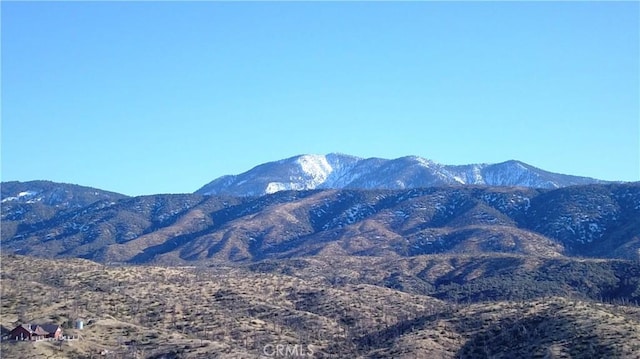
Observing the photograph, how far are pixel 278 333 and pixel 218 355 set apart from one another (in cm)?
2605

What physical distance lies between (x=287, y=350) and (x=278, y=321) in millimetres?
27410

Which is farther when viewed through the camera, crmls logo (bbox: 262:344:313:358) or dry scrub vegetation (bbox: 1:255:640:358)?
crmls logo (bbox: 262:344:313:358)

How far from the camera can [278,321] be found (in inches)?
6452

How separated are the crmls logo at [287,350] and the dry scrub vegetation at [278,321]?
1710mm

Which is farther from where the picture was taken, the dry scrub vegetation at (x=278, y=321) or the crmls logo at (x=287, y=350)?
the crmls logo at (x=287, y=350)

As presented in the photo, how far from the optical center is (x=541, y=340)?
12156 centimetres

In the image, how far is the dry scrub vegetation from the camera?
408 ft

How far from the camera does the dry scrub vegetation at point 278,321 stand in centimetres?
12450

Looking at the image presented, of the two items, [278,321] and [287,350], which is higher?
[278,321]

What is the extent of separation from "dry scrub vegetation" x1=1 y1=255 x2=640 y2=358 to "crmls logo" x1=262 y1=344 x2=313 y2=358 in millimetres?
1710

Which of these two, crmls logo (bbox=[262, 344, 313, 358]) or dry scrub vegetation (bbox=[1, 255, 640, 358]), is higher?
dry scrub vegetation (bbox=[1, 255, 640, 358])

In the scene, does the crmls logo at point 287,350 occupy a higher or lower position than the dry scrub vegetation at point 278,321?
lower

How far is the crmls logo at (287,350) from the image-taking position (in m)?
133

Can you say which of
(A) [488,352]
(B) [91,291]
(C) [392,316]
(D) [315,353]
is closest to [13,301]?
(B) [91,291]
